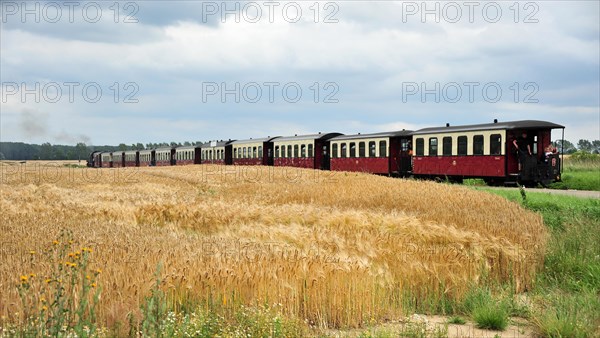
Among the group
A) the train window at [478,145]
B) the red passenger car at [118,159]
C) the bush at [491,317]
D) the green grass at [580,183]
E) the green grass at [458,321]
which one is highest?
the train window at [478,145]

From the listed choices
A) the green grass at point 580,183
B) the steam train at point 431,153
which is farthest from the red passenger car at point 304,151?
the green grass at point 580,183

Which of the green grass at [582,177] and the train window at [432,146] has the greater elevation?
the train window at [432,146]

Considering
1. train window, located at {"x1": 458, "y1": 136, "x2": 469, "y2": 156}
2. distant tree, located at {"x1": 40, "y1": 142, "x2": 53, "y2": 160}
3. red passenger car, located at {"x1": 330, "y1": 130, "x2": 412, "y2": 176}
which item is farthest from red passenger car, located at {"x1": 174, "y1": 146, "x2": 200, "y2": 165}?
distant tree, located at {"x1": 40, "y1": 142, "x2": 53, "y2": 160}

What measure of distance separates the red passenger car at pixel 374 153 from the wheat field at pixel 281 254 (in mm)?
21239

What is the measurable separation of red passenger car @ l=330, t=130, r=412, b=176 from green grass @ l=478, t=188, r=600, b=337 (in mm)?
18012

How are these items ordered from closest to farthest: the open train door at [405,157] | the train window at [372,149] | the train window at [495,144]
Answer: the train window at [495,144] → the open train door at [405,157] → the train window at [372,149]

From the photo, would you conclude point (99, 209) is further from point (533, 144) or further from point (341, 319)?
point (533, 144)

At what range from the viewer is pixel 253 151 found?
52469 millimetres

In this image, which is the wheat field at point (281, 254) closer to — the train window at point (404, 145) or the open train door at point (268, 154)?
the train window at point (404, 145)

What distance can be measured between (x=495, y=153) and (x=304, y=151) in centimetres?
1928

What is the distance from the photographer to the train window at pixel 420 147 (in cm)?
3350

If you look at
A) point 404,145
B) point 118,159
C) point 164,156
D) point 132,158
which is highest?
point 404,145

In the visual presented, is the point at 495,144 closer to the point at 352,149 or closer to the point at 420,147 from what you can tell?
the point at 420,147

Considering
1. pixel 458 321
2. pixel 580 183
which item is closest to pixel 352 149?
pixel 580 183
